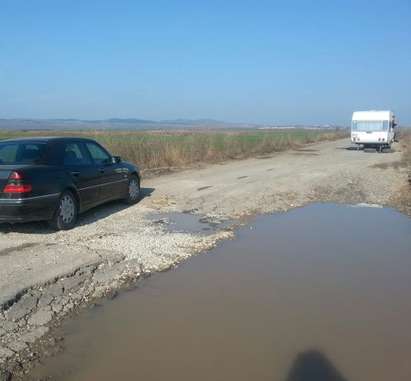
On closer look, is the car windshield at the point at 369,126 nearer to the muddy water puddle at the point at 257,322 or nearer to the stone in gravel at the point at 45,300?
the muddy water puddle at the point at 257,322

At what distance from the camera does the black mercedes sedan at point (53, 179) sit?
6.79m

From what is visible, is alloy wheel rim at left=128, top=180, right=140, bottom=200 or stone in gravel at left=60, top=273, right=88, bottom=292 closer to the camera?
stone in gravel at left=60, top=273, right=88, bottom=292

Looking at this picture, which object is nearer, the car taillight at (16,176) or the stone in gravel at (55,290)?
the stone in gravel at (55,290)

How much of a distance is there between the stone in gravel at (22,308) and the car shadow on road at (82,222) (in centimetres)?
284

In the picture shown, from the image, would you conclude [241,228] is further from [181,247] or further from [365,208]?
[365,208]

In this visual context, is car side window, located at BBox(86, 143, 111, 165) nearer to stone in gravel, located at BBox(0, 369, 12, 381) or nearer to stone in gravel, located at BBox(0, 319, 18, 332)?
stone in gravel, located at BBox(0, 319, 18, 332)

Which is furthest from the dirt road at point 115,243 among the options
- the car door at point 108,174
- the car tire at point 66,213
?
the car door at point 108,174

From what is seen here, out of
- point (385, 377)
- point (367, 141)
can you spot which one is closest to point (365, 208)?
point (385, 377)

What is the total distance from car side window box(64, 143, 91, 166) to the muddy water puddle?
3.13 m

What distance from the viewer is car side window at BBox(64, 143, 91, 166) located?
8008 millimetres

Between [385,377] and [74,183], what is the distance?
5854 mm

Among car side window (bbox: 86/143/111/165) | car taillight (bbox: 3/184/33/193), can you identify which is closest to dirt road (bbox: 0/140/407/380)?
car taillight (bbox: 3/184/33/193)

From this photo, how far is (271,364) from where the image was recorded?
3.74 metres

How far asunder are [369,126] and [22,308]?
28.7m
